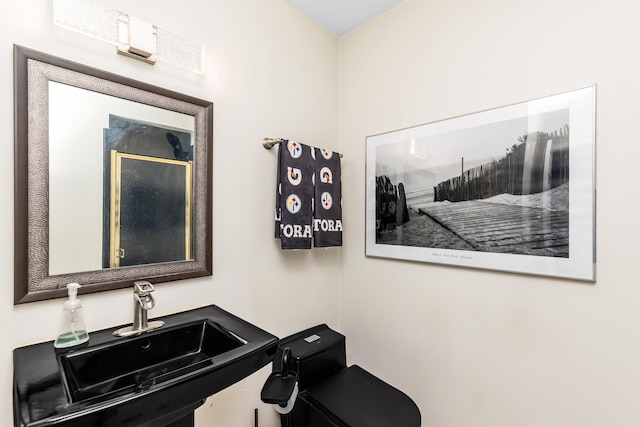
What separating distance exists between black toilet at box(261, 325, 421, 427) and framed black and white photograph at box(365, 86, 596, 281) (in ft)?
2.07

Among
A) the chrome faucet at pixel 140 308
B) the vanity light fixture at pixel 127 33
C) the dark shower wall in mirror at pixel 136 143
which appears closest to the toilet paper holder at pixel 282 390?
the chrome faucet at pixel 140 308

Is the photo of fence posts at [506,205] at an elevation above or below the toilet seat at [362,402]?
above

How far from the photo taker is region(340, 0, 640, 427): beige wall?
1.03m

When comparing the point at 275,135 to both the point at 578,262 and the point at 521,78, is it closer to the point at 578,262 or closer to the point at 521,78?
the point at 521,78

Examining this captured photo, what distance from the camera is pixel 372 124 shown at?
1744 millimetres

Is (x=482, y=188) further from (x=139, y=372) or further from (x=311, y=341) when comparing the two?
(x=139, y=372)

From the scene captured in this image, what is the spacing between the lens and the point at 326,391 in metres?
1.39

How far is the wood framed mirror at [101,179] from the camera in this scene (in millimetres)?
888

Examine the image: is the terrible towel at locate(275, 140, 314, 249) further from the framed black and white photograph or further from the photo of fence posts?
the photo of fence posts

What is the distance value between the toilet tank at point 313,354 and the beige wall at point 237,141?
0.25 feet

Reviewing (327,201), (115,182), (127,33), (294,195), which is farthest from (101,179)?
(327,201)

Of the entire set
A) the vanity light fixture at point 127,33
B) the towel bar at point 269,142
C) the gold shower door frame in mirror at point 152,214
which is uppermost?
the vanity light fixture at point 127,33

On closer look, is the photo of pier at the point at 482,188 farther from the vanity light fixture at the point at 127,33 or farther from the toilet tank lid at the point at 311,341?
the vanity light fixture at the point at 127,33

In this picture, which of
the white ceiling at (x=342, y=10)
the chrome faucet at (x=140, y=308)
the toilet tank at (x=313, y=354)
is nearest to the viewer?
the chrome faucet at (x=140, y=308)
